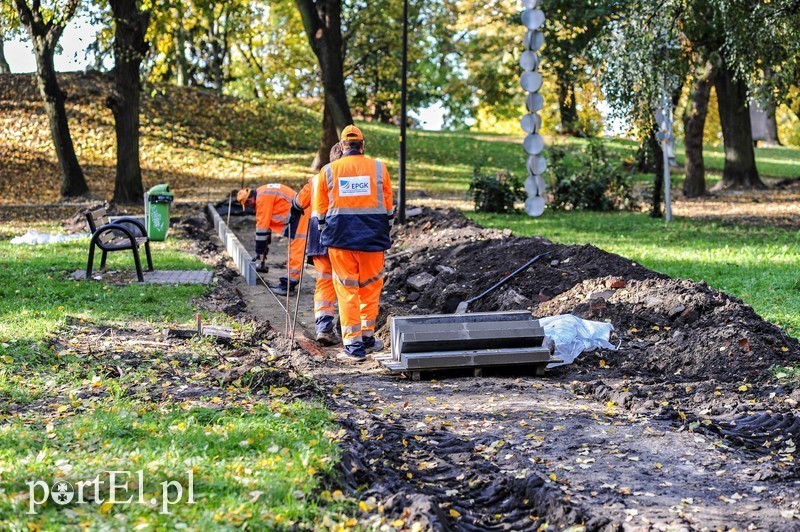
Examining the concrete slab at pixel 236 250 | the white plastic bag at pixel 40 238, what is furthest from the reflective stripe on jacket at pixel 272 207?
the white plastic bag at pixel 40 238

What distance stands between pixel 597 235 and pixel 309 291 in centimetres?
671

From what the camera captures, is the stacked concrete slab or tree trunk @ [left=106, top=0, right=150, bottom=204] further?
tree trunk @ [left=106, top=0, right=150, bottom=204]

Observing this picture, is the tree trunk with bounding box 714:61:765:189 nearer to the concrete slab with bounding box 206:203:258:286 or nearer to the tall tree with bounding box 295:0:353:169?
the tall tree with bounding box 295:0:353:169

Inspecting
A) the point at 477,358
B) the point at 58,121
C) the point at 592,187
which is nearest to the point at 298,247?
the point at 477,358

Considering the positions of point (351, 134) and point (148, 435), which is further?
point (351, 134)

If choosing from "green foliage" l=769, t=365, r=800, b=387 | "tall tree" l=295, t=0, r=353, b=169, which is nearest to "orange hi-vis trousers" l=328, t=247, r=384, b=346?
"green foliage" l=769, t=365, r=800, b=387

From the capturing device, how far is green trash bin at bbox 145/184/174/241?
1739cm

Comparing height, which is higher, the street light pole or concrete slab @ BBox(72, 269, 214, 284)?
the street light pole

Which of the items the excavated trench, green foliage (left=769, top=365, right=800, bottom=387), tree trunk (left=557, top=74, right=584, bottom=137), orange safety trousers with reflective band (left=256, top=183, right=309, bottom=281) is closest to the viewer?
the excavated trench

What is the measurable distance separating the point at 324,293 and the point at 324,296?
0.10ft

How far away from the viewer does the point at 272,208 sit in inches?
549

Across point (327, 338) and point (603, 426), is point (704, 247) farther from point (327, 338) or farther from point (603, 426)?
point (603, 426)

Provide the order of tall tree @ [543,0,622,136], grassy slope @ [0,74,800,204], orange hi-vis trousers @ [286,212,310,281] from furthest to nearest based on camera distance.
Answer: grassy slope @ [0,74,800,204]
tall tree @ [543,0,622,136]
orange hi-vis trousers @ [286,212,310,281]

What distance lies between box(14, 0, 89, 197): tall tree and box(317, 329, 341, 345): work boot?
15301 millimetres
